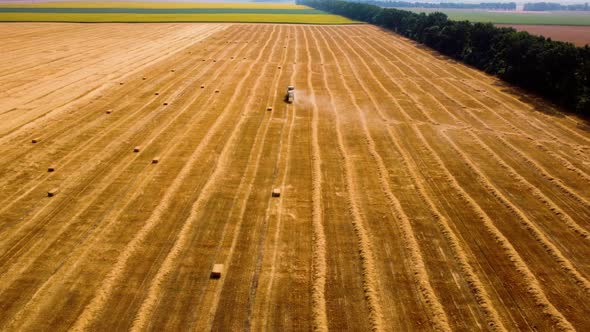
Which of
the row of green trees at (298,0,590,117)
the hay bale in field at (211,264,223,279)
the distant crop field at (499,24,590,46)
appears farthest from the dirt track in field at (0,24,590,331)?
the distant crop field at (499,24,590,46)

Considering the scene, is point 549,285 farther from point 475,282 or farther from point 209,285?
point 209,285

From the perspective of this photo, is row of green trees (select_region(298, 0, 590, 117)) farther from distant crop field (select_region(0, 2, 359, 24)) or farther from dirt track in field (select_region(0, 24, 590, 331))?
distant crop field (select_region(0, 2, 359, 24))

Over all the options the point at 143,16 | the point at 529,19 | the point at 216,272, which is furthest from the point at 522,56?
the point at 529,19

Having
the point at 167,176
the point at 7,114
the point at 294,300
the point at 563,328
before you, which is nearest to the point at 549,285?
the point at 563,328

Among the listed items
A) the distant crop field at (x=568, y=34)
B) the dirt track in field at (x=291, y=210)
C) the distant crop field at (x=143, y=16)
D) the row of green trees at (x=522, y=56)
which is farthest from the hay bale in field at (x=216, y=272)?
the distant crop field at (x=143, y=16)

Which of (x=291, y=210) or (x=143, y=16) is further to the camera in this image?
(x=143, y=16)

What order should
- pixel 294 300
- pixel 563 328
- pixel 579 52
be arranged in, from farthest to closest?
pixel 579 52, pixel 294 300, pixel 563 328

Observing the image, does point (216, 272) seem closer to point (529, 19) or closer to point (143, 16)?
point (143, 16)
